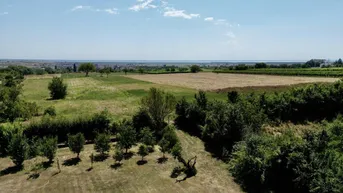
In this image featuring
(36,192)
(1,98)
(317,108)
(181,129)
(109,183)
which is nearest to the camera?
(36,192)

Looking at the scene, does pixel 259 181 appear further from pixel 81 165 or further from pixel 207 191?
pixel 81 165

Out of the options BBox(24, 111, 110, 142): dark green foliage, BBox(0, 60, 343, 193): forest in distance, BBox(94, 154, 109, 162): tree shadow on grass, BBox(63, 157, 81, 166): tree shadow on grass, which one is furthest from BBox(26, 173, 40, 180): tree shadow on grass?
BBox(24, 111, 110, 142): dark green foliage

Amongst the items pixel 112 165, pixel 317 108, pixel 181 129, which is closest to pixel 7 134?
pixel 112 165

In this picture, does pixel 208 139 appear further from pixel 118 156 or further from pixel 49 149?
pixel 49 149

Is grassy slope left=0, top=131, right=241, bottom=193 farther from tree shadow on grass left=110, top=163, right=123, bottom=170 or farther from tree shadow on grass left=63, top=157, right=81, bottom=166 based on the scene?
tree shadow on grass left=63, top=157, right=81, bottom=166

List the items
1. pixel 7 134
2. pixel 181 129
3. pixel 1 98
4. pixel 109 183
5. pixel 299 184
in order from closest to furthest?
pixel 299 184 → pixel 109 183 → pixel 7 134 → pixel 181 129 → pixel 1 98

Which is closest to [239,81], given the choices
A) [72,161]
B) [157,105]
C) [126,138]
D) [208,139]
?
[157,105]

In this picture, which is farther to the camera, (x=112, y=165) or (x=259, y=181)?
(x=112, y=165)

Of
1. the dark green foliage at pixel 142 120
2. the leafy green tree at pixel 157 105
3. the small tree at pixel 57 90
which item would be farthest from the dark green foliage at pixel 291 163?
the small tree at pixel 57 90
